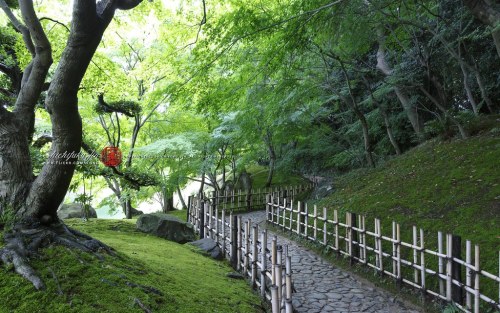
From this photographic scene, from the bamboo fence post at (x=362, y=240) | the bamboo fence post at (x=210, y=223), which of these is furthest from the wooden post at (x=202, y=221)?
the bamboo fence post at (x=362, y=240)

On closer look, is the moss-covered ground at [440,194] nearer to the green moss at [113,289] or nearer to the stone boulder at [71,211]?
the green moss at [113,289]

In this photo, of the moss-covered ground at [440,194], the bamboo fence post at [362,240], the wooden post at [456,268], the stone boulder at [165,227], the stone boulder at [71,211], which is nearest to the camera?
the wooden post at [456,268]

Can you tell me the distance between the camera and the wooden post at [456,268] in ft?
15.8

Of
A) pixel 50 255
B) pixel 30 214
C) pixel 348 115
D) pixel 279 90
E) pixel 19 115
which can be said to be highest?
pixel 348 115

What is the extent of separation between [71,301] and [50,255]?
31.3 inches

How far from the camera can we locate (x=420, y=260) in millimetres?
5785

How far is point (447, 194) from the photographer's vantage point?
7727 millimetres

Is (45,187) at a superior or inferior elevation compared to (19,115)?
inferior

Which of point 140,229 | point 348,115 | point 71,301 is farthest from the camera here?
point 348,115

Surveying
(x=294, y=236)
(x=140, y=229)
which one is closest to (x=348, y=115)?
(x=294, y=236)

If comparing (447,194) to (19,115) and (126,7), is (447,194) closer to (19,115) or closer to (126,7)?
(126,7)

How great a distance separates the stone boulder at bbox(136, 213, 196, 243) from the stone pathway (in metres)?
3.32

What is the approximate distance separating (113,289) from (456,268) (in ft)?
14.8

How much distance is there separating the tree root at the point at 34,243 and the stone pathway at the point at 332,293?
3.27 meters
